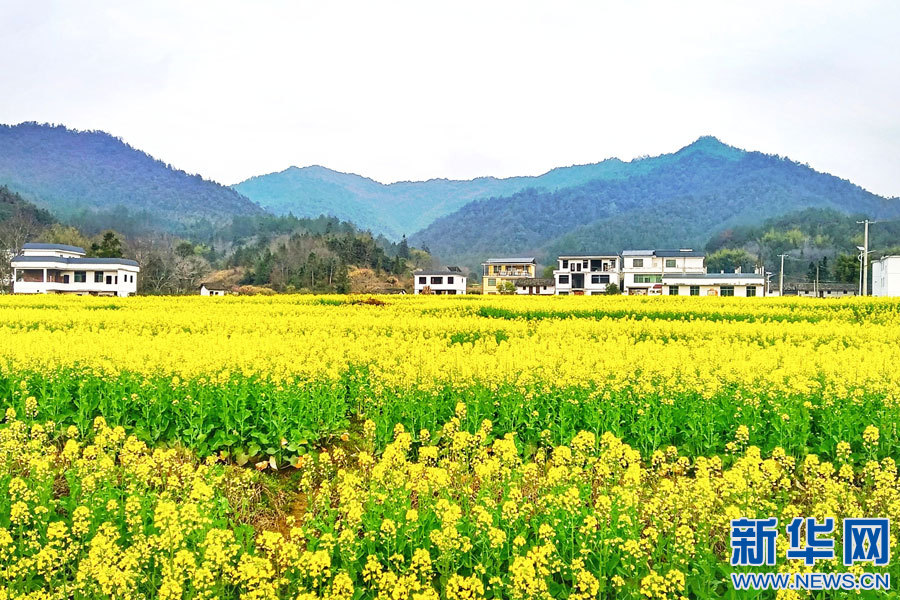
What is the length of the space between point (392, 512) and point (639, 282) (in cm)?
7160

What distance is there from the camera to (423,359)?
8445 millimetres

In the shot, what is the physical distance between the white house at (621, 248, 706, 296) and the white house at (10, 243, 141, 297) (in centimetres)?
5572

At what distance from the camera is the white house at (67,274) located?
5706 centimetres

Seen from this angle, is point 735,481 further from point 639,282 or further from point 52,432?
point 639,282

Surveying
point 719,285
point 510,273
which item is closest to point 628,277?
point 719,285

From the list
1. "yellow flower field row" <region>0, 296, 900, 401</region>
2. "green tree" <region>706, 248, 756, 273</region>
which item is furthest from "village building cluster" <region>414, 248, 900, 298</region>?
"yellow flower field row" <region>0, 296, 900, 401</region>

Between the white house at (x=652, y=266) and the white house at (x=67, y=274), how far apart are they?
5572 cm

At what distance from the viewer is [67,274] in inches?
2315

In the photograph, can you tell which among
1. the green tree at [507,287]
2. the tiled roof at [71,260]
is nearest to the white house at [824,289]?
the green tree at [507,287]

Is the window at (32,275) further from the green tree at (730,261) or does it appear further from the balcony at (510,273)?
the green tree at (730,261)

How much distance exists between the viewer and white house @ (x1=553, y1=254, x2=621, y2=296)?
241ft

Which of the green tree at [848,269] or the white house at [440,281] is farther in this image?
the white house at [440,281]

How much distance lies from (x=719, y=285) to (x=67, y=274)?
66771 millimetres

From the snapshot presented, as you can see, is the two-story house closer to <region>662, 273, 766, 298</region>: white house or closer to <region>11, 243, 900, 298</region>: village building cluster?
<region>11, 243, 900, 298</region>: village building cluster
